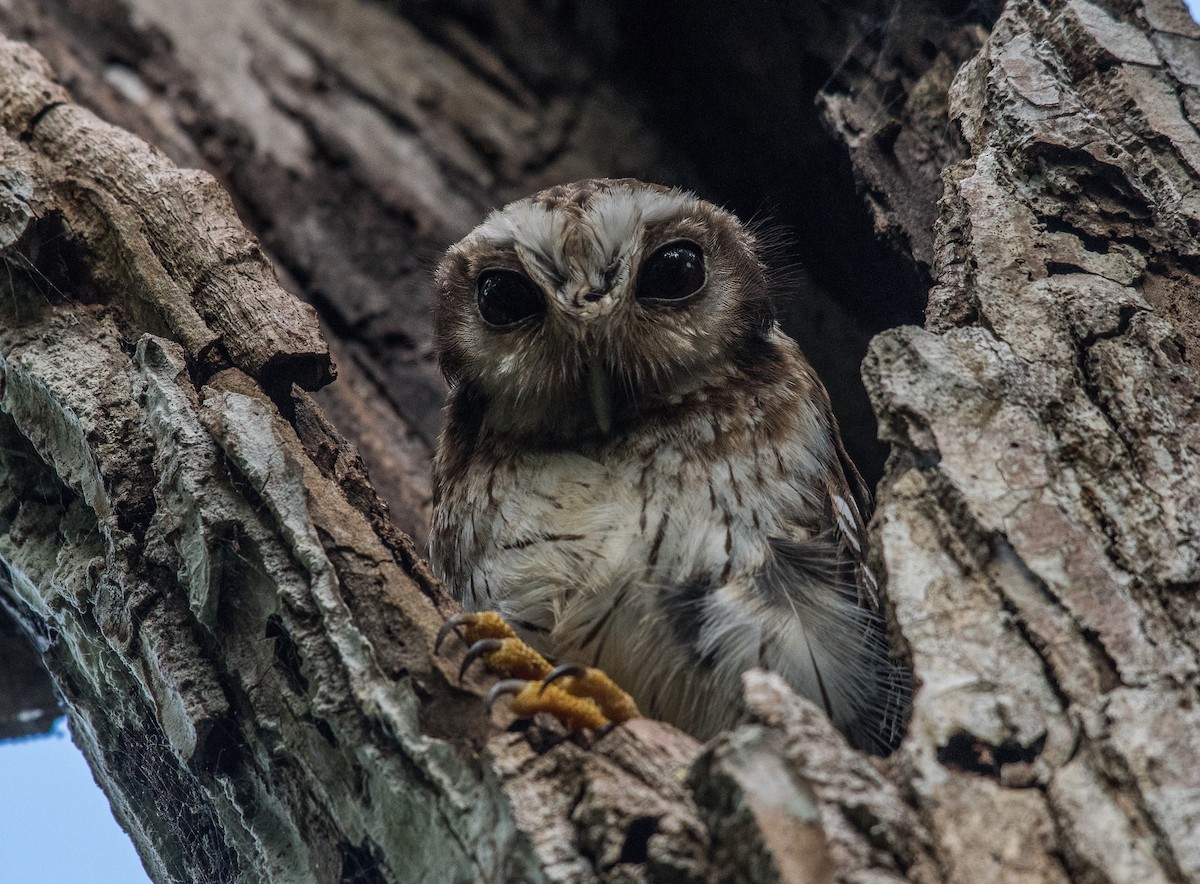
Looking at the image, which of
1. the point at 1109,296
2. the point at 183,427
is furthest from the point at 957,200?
the point at 183,427

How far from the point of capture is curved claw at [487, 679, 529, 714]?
1.72 m

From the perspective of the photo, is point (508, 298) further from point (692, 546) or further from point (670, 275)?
point (692, 546)

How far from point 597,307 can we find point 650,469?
1.23 ft

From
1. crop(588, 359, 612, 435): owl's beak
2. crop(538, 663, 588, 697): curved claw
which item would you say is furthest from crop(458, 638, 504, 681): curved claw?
crop(588, 359, 612, 435): owl's beak

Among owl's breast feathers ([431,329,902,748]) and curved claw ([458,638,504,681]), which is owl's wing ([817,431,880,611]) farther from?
curved claw ([458,638,504,681])

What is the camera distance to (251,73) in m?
4.37

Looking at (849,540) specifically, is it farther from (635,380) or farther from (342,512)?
(342,512)

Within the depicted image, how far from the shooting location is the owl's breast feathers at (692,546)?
2.24m

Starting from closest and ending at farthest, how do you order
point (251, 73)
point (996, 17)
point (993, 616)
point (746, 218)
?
point (993, 616) → point (996, 17) → point (746, 218) → point (251, 73)

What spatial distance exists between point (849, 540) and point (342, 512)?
3.63ft

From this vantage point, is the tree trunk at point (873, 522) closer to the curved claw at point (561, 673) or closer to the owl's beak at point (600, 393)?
the curved claw at point (561, 673)

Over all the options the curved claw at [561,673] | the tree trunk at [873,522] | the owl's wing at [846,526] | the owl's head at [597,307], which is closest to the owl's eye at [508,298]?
the owl's head at [597,307]

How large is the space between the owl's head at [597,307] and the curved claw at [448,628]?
81cm

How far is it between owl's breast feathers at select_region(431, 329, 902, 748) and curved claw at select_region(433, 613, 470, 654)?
48cm
